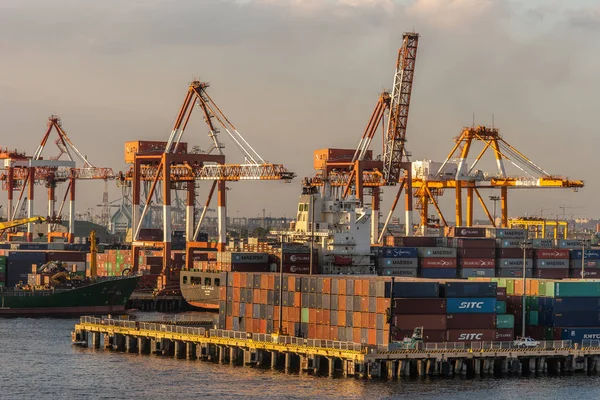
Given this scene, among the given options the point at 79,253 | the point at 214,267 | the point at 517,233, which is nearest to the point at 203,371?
the point at 214,267

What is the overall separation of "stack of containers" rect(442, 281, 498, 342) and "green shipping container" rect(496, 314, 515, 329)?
436mm

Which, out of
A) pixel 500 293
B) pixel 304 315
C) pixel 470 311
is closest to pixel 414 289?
pixel 470 311

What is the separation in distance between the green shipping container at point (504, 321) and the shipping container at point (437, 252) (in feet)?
141

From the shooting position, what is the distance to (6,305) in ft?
378

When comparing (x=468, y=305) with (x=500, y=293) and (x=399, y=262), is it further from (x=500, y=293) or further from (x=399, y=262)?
(x=399, y=262)

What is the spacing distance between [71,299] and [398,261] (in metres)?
28.8

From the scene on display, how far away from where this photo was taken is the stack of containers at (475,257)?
118 meters

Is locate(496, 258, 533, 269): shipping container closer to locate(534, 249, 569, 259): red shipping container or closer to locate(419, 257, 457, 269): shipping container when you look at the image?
locate(534, 249, 569, 259): red shipping container

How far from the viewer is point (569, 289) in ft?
248

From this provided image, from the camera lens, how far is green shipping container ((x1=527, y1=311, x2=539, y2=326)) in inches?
3009

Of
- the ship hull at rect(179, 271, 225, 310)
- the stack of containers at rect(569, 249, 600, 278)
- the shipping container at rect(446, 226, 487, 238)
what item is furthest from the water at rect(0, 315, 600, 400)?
the shipping container at rect(446, 226, 487, 238)

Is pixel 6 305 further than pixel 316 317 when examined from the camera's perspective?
Yes

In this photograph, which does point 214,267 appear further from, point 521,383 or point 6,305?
point 521,383

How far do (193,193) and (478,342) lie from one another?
211 ft
